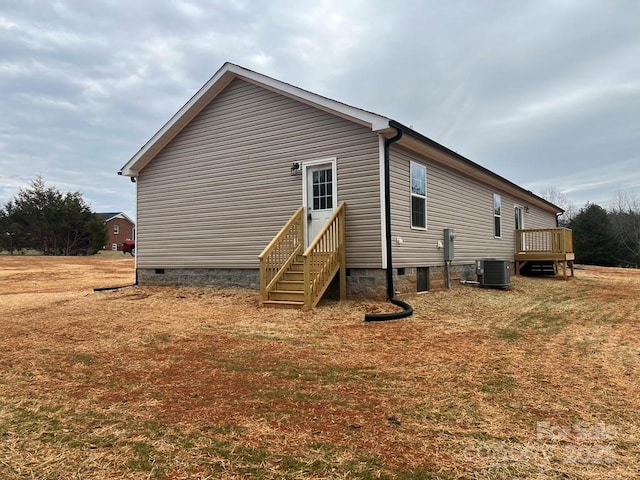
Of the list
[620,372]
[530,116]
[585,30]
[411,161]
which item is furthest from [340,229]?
[530,116]

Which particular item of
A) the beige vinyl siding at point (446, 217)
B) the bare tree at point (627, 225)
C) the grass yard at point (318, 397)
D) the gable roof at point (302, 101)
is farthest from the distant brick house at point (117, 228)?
the bare tree at point (627, 225)

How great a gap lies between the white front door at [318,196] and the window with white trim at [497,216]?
7.62 m

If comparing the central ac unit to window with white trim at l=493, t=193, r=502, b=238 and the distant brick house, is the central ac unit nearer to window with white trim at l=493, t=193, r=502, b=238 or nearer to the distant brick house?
window with white trim at l=493, t=193, r=502, b=238

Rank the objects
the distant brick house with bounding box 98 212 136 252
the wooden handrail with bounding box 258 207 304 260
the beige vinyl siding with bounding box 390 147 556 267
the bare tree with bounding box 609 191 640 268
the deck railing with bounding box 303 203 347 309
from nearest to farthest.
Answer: the deck railing with bounding box 303 203 347 309 → the wooden handrail with bounding box 258 207 304 260 → the beige vinyl siding with bounding box 390 147 556 267 → the bare tree with bounding box 609 191 640 268 → the distant brick house with bounding box 98 212 136 252

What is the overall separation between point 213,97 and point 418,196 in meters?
5.79

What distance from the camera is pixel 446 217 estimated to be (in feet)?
35.8

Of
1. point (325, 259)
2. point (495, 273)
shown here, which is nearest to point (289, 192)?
point (325, 259)

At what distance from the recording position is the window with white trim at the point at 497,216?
14.3 metres

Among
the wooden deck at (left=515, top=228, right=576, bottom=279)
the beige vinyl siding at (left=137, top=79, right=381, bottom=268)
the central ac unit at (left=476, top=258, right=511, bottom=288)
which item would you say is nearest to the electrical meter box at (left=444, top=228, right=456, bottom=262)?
the central ac unit at (left=476, top=258, right=511, bottom=288)

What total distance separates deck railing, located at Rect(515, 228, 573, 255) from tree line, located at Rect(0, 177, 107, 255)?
32.8 meters

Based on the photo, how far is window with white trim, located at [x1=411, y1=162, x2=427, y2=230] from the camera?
31.0 ft

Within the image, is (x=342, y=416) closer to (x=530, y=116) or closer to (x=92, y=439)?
(x=92, y=439)

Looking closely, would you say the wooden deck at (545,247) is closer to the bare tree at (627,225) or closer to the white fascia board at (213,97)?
the white fascia board at (213,97)

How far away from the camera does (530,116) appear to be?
2167 centimetres
